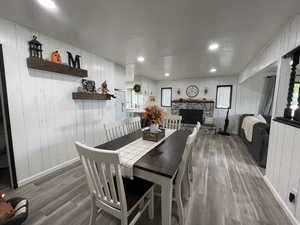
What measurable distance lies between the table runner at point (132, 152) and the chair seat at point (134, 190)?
6.7 inches

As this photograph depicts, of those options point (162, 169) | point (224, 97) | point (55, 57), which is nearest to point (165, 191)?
point (162, 169)

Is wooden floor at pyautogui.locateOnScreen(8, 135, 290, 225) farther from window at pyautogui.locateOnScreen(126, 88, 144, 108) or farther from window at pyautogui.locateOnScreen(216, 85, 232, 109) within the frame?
window at pyautogui.locateOnScreen(216, 85, 232, 109)

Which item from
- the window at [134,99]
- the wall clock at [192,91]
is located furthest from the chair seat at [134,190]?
the wall clock at [192,91]

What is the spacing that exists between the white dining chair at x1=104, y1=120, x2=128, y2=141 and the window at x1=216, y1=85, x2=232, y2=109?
4.93 metres

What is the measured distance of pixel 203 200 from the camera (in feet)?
5.70

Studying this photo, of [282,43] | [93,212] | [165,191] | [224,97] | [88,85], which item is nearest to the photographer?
[165,191]

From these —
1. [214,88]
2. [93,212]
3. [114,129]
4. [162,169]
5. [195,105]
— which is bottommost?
[93,212]

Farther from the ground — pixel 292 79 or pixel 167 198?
pixel 292 79

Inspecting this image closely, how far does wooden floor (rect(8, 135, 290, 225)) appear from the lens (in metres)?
1.44

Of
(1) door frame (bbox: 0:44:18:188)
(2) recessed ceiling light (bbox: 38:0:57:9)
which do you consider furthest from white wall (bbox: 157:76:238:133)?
(1) door frame (bbox: 0:44:18:188)

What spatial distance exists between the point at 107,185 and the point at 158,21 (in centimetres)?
201

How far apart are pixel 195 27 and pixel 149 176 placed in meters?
2.05

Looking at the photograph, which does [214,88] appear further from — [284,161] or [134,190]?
[134,190]

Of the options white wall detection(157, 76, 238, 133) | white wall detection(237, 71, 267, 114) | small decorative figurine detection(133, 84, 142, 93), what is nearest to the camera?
white wall detection(237, 71, 267, 114)
